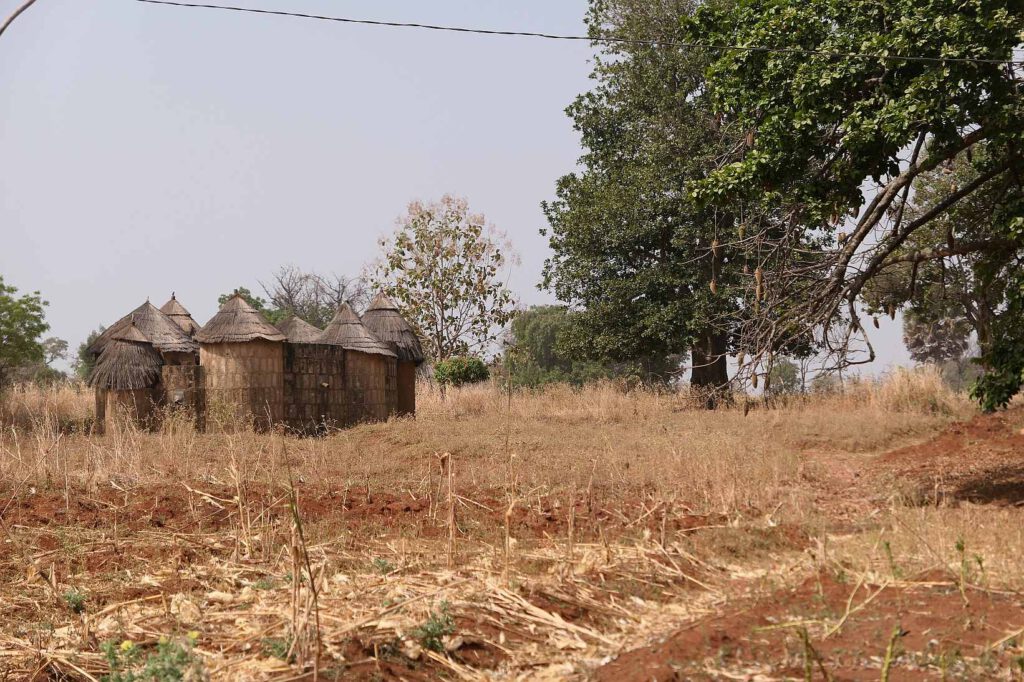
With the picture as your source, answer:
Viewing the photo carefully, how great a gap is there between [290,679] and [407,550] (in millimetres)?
2684

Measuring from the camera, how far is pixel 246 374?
1752cm

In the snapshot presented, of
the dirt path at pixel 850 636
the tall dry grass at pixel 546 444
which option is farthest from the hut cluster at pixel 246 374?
the dirt path at pixel 850 636

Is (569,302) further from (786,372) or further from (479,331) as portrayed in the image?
(786,372)

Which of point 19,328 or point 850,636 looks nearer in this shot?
point 850,636

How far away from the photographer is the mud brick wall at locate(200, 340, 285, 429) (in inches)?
687

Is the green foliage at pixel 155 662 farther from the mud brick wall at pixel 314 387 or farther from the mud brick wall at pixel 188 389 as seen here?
the mud brick wall at pixel 188 389

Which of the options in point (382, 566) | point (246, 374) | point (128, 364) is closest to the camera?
point (382, 566)

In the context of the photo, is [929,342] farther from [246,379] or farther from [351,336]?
[246,379]

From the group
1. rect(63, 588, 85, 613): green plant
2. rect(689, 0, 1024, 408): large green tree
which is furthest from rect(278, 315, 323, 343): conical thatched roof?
rect(63, 588, 85, 613): green plant

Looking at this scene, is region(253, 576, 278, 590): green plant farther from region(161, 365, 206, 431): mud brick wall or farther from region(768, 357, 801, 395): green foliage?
region(161, 365, 206, 431): mud brick wall

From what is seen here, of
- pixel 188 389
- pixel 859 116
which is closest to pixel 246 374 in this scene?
pixel 188 389

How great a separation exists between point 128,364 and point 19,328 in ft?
33.5

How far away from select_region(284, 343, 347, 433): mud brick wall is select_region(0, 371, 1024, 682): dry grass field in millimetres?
4795

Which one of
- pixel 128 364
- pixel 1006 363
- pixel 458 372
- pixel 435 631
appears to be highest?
pixel 128 364
